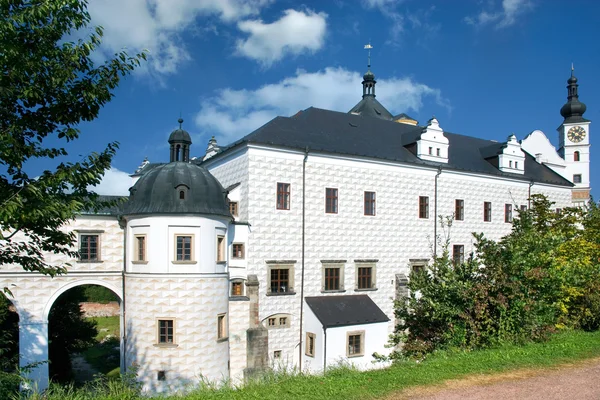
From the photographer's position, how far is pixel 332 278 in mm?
20719

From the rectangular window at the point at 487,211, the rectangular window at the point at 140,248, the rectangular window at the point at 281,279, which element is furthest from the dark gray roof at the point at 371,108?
the rectangular window at the point at 140,248

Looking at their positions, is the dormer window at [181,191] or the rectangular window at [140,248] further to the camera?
the rectangular window at [140,248]

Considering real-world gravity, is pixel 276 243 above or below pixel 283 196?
below

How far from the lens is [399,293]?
885 inches

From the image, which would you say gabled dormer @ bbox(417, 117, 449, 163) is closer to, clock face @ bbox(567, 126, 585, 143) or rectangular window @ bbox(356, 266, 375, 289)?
rectangular window @ bbox(356, 266, 375, 289)

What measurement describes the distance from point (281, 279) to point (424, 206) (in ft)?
29.0

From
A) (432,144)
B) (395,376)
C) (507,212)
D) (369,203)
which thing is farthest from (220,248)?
(507,212)

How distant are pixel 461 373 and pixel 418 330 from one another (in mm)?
5369

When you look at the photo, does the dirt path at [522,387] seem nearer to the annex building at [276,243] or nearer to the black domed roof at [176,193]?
the annex building at [276,243]

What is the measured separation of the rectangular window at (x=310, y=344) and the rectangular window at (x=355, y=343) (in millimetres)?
1354

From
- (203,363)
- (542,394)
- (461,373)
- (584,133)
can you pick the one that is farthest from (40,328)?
(584,133)

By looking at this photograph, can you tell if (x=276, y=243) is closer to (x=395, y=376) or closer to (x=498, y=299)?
(x=498, y=299)

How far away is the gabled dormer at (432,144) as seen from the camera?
79.2 ft

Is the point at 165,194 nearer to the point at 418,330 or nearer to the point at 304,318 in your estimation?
the point at 304,318
